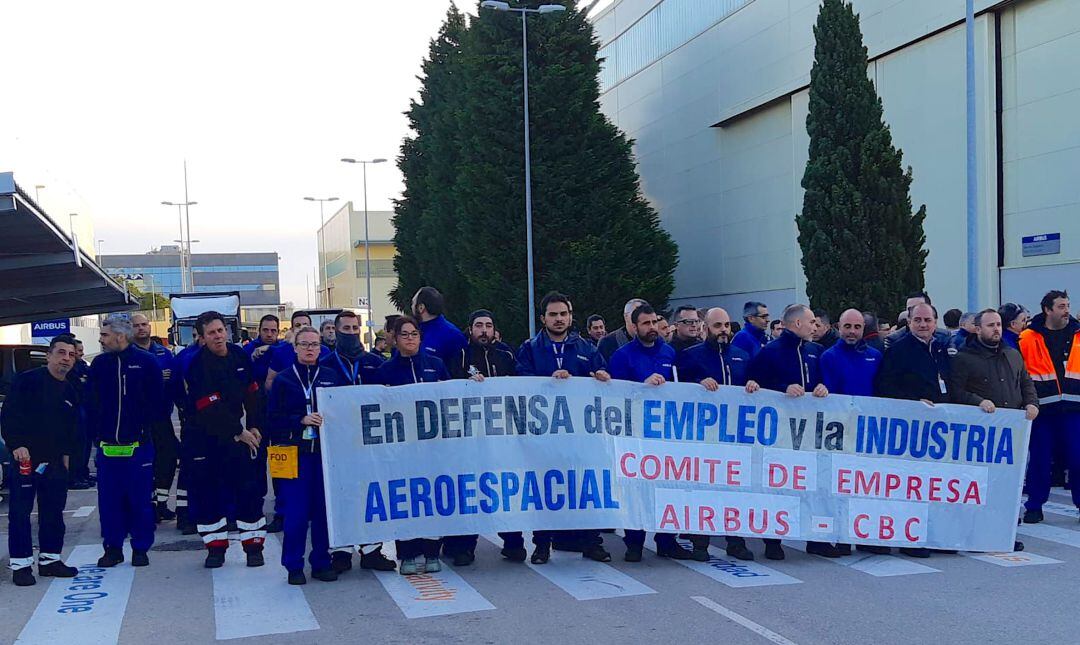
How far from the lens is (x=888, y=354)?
367 inches

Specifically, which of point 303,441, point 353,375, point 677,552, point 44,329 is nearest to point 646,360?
point 677,552

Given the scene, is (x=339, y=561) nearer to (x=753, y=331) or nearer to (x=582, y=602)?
(x=582, y=602)

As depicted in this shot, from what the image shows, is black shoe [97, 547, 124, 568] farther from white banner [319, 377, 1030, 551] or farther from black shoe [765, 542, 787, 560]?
black shoe [765, 542, 787, 560]

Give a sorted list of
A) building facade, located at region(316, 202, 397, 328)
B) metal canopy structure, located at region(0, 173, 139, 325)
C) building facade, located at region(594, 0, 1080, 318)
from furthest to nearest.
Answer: building facade, located at region(316, 202, 397, 328)
building facade, located at region(594, 0, 1080, 318)
metal canopy structure, located at region(0, 173, 139, 325)

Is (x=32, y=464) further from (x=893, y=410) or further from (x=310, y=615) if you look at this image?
(x=893, y=410)

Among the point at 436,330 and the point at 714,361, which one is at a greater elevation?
the point at 436,330

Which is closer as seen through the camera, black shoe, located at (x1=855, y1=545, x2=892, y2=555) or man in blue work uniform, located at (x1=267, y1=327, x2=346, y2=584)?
man in blue work uniform, located at (x1=267, y1=327, x2=346, y2=584)

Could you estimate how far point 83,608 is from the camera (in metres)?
7.53

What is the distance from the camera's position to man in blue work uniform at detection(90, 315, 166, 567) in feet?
29.0

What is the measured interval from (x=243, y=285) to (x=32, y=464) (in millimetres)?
145831

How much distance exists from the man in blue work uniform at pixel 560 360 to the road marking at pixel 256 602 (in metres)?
1.96

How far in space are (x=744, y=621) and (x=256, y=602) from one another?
3208 millimetres

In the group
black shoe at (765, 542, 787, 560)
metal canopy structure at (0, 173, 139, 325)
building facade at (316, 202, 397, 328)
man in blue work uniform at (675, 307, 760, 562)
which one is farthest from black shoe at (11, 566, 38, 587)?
building facade at (316, 202, 397, 328)

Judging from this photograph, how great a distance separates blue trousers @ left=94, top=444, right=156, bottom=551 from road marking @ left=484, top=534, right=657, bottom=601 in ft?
9.88
